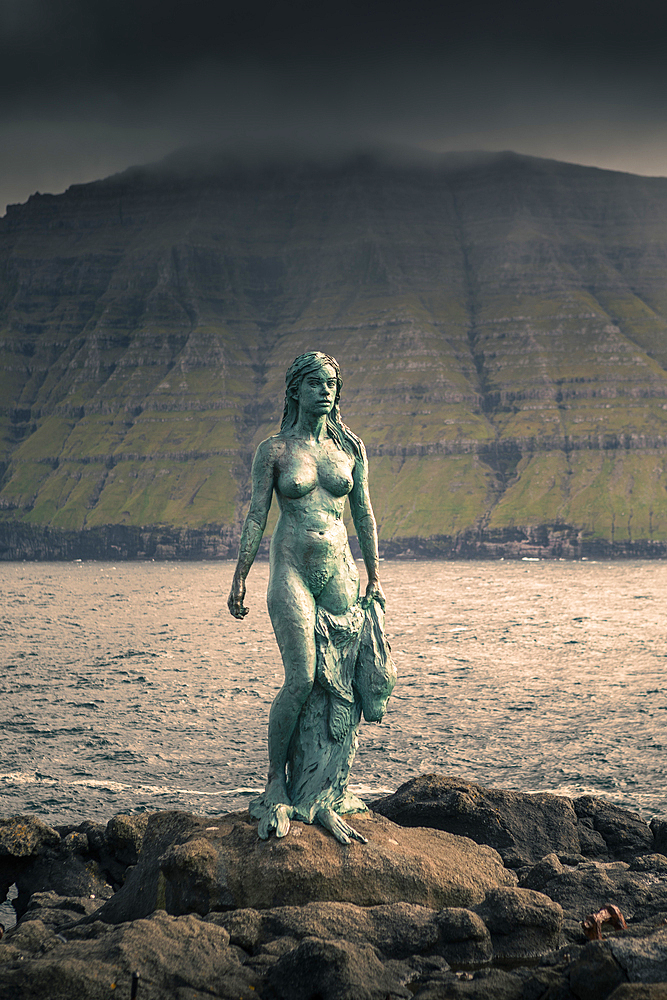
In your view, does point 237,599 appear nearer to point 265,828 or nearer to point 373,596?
point 373,596

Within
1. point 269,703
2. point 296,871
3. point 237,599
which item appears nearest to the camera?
point 296,871

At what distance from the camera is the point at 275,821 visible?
921cm

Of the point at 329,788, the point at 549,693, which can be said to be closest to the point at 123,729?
the point at 549,693

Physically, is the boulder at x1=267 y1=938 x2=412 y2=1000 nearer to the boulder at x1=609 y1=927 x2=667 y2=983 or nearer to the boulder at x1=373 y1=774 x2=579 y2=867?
the boulder at x1=609 y1=927 x2=667 y2=983

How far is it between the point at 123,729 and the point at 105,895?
24.4 m

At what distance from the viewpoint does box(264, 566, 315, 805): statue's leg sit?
960 centimetres

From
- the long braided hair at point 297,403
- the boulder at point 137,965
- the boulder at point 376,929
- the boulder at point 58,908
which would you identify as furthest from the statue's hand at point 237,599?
the boulder at point 58,908

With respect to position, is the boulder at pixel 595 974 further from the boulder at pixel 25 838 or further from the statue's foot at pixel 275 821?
the boulder at pixel 25 838

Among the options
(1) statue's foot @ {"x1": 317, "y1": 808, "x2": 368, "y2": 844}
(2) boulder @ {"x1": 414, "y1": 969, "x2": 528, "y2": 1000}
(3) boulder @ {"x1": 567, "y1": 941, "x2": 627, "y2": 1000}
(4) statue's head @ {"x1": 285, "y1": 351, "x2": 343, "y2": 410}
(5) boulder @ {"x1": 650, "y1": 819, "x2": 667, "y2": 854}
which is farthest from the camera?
(5) boulder @ {"x1": 650, "y1": 819, "x2": 667, "y2": 854}

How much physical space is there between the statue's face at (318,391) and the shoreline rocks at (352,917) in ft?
14.7

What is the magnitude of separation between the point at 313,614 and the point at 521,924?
360cm

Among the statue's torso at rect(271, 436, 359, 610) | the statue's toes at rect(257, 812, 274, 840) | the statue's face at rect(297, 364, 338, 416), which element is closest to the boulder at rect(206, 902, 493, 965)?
the statue's toes at rect(257, 812, 274, 840)

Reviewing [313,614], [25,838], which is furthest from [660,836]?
[25,838]

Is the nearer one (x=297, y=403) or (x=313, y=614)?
(x=313, y=614)
